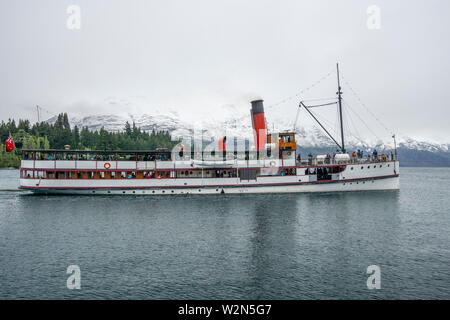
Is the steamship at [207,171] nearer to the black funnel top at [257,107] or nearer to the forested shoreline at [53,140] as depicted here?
the black funnel top at [257,107]

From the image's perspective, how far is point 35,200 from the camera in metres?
45.0

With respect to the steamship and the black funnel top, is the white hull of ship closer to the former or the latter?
the steamship

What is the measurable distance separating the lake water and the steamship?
8.76 meters

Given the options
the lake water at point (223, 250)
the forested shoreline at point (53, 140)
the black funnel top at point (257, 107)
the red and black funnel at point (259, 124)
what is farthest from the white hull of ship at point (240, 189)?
the forested shoreline at point (53, 140)

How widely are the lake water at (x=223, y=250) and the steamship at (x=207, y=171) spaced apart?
8.76 meters

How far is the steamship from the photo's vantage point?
160 feet

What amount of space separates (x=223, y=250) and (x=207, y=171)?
29.1 metres

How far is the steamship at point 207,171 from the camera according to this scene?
48.7 meters

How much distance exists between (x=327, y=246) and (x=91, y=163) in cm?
3935

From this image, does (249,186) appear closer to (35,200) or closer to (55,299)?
(35,200)

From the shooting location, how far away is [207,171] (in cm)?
5175

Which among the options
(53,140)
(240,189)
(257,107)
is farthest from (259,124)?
(53,140)

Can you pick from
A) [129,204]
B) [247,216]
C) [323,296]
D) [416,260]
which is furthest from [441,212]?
[129,204]

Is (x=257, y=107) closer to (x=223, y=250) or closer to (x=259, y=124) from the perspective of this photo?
(x=259, y=124)
